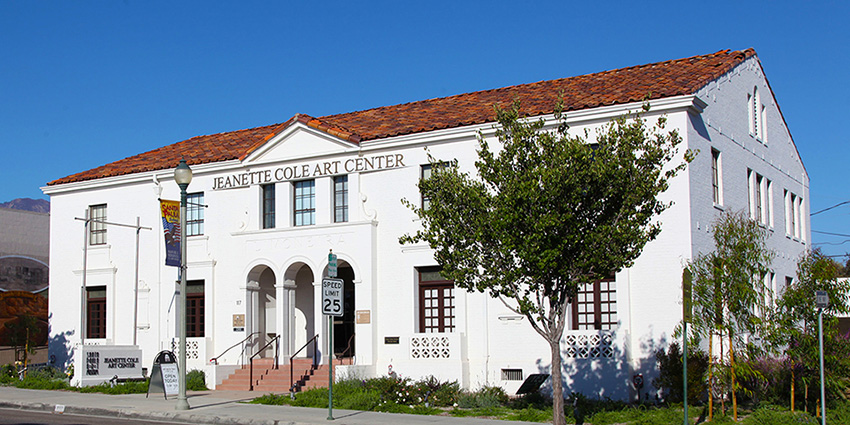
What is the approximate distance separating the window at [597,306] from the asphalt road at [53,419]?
9.95 m

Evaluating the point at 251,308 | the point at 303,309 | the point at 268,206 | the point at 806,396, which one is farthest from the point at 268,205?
the point at 806,396

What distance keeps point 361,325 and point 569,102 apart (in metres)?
8.16

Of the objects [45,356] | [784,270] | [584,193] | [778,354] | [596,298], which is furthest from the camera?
[45,356]

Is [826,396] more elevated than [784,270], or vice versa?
[784,270]

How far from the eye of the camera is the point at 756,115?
25.5m

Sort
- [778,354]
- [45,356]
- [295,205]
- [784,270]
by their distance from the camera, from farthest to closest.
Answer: [45,356], [784,270], [295,205], [778,354]

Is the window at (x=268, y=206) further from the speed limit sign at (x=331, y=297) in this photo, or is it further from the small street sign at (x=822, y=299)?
the small street sign at (x=822, y=299)

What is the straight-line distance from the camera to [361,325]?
2259 centimetres

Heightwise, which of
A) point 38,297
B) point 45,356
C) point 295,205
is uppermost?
point 295,205

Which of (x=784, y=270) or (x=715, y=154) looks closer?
(x=715, y=154)

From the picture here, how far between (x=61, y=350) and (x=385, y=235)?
12638 mm

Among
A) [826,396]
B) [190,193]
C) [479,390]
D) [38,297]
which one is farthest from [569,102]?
[38,297]

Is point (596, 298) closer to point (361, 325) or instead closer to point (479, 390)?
point (479, 390)

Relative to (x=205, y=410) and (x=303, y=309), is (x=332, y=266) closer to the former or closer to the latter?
(x=205, y=410)
